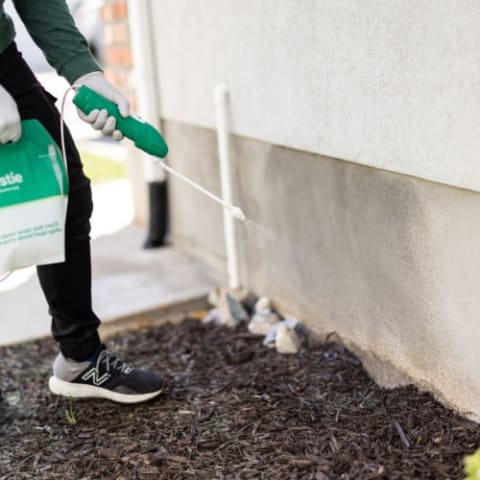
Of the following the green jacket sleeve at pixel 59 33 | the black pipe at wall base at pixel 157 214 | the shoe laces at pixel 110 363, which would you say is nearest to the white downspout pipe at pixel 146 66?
the black pipe at wall base at pixel 157 214

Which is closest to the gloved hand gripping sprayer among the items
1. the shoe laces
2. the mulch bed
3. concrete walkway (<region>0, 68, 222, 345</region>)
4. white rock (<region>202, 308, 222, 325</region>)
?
the shoe laces

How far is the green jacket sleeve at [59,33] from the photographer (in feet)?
8.18

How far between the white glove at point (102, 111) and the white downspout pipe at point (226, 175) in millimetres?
1050

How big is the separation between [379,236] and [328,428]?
0.61 metres

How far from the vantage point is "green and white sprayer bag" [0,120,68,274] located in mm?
2414

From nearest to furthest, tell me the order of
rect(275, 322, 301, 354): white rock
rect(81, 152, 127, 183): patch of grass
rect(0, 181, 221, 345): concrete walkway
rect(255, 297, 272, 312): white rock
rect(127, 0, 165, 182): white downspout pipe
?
1. rect(275, 322, 301, 354): white rock
2. rect(255, 297, 272, 312): white rock
3. rect(0, 181, 221, 345): concrete walkway
4. rect(127, 0, 165, 182): white downspout pipe
5. rect(81, 152, 127, 183): patch of grass

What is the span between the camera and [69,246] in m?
2.62

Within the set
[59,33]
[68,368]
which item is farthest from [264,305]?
[59,33]

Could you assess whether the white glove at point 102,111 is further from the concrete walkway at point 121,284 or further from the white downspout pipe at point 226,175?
the concrete walkway at point 121,284

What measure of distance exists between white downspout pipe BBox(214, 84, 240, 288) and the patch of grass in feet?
7.99

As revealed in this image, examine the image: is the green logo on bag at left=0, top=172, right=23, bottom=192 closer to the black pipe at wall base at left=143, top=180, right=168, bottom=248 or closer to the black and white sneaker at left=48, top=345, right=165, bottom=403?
the black and white sneaker at left=48, top=345, right=165, bottom=403

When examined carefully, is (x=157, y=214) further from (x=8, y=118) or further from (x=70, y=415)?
(x=8, y=118)

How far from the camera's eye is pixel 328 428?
2.52 m

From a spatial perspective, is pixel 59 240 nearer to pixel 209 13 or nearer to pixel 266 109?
pixel 266 109
